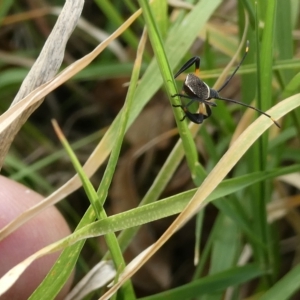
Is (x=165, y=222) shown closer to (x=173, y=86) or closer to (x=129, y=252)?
(x=129, y=252)

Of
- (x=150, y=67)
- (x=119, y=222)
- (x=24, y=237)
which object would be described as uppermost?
(x=150, y=67)

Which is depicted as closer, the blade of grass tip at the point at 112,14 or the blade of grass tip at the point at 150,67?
the blade of grass tip at the point at 150,67

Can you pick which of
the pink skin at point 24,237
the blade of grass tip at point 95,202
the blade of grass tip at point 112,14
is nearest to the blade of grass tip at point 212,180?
the blade of grass tip at point 95,202

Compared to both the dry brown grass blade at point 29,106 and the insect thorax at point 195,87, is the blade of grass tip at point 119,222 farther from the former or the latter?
the insect thorax at point 195,87

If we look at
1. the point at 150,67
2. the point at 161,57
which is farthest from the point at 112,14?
the point at 161,57

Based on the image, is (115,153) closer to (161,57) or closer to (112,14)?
(161,57)

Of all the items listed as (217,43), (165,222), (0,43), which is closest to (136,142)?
(165,222)
